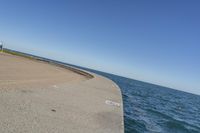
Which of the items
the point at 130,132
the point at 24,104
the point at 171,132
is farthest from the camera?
the point at 171,132

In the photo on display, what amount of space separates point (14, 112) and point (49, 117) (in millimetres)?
846

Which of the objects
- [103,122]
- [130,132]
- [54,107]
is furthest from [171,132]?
[54,107]

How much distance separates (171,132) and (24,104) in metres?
7.98

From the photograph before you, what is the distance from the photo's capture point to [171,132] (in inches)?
429

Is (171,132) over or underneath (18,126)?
underneath

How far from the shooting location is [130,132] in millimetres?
8820

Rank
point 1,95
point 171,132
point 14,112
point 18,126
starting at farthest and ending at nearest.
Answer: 1. point 171,132
2. point 1,95
3. point 14,112
4. point 18,126

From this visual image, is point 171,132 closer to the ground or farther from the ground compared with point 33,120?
closer to the ground

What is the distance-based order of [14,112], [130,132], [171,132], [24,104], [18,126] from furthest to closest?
1. [171,132]
2. [130,132]
3. [24,104]
4. [14,112]
5. [18,126]

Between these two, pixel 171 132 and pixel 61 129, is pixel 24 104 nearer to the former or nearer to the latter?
pixel 61 129

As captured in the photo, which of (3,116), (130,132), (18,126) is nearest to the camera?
(18,126)

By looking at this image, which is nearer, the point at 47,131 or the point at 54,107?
the point at 47,131

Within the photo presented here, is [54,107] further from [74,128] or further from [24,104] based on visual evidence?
[74,128]

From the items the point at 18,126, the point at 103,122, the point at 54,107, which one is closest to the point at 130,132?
the point at 103,122
